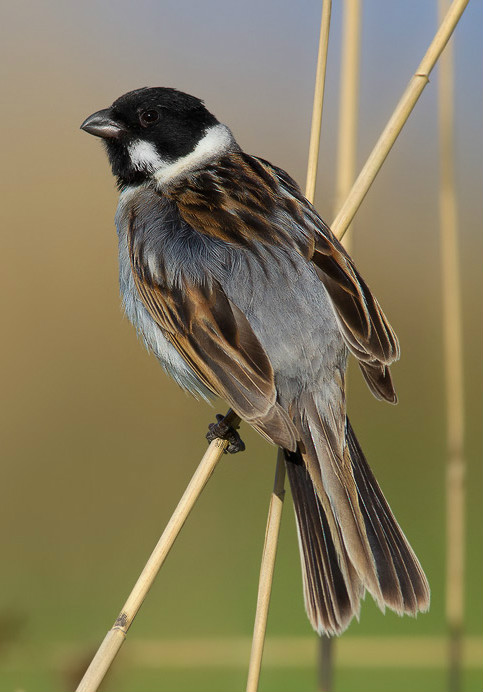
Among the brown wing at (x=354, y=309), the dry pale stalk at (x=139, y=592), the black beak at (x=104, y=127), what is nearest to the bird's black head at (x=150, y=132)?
the black beak at (x=104, y=127)

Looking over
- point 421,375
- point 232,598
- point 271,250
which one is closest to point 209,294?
point 271,250

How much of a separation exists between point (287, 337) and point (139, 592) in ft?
2.86

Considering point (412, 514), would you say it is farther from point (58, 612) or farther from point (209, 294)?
point (209, 294)

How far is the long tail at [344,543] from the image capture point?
2.43 meters

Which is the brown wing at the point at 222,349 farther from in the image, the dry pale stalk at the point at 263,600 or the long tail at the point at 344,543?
the dry pale stalk at the point at 263,600

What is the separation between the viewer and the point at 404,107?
265 centimetres

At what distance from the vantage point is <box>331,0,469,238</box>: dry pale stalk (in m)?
2.59

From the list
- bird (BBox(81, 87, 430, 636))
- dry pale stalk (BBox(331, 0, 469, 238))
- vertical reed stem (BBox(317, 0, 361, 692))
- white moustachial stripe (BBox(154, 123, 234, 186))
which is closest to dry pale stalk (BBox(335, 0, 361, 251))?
vertical reed stem (BBox(317, 0, 361, 692))

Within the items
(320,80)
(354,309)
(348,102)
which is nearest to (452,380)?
(354,309)

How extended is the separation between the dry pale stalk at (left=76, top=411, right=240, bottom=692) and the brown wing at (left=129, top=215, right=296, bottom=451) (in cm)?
23

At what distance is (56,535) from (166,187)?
3.41 m

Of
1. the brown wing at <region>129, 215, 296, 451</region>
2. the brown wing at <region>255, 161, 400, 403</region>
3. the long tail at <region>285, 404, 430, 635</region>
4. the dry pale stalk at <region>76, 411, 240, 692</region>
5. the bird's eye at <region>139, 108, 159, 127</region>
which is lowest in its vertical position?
the dry pale stalk at <region>76, 411, 240, 692</region>

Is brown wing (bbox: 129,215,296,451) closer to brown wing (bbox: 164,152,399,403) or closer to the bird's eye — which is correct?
brown wing (bbox: 164,152,399,403)

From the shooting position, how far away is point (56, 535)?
5879mm
